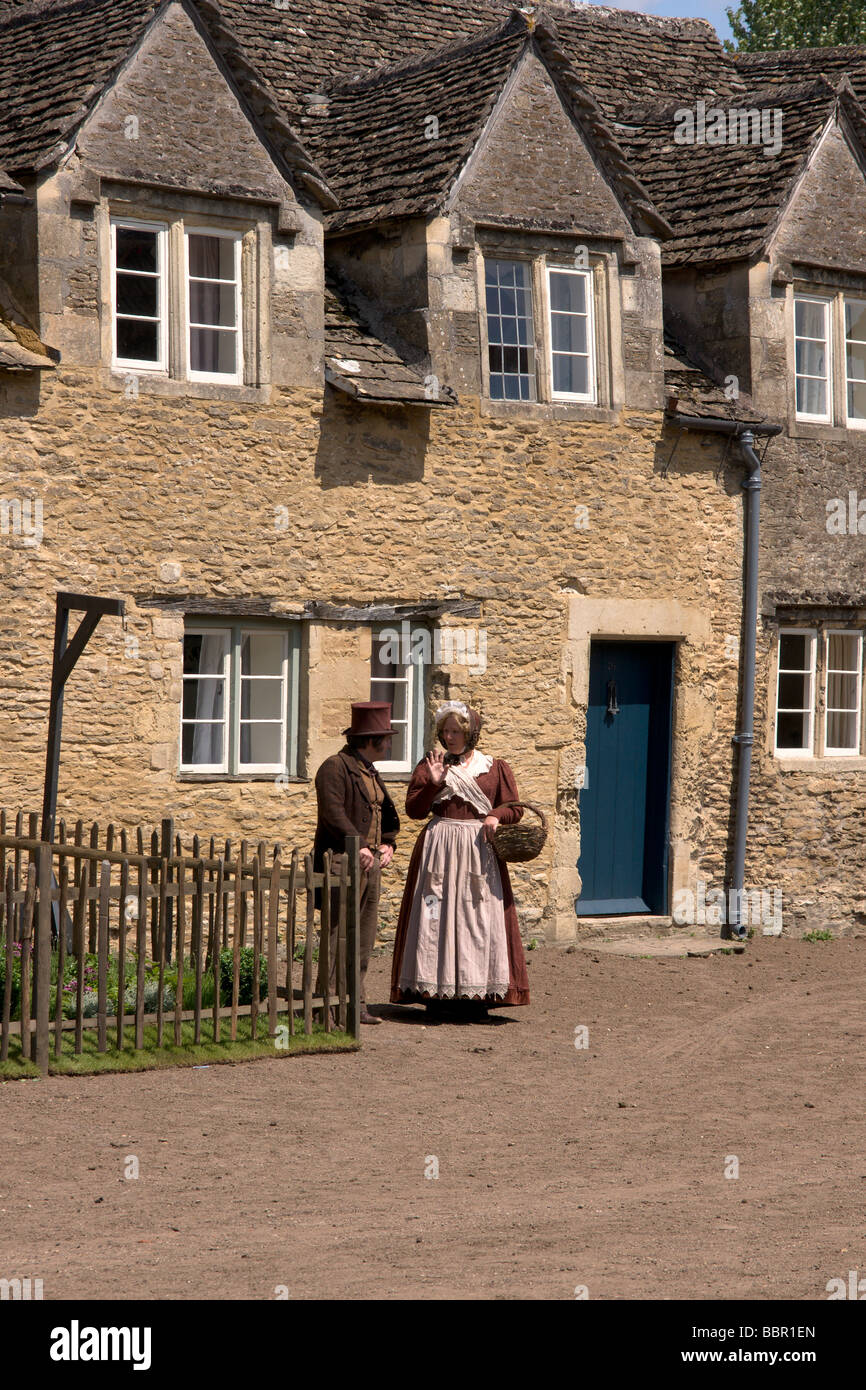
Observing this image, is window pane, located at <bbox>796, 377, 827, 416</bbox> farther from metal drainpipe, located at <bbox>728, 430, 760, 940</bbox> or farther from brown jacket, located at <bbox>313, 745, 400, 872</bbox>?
brown jacket, located at <bbox>313, 745, 400, 872</bbox>

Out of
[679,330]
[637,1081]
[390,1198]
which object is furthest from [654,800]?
[390,1198]

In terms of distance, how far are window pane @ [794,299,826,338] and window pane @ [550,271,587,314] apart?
7.44 ft

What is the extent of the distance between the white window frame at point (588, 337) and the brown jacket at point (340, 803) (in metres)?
4.92

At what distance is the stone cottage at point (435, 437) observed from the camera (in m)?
12.7

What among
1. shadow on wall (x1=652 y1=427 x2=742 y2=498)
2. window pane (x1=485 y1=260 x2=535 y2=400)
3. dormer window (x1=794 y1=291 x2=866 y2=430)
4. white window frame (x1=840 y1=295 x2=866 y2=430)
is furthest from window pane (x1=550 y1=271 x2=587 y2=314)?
white window frame (x1=840 y1=295 x2=866 y2=430)

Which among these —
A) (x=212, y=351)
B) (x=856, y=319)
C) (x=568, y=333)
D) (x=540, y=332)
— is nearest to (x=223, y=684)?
(x=212, y=351)

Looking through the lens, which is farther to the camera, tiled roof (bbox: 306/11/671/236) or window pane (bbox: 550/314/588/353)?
window pane (bbox: 550/314/588/353)

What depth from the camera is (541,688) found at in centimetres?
1460

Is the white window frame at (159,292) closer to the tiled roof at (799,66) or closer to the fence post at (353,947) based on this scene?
the fence post at (353,947)

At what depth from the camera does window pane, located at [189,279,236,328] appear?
43.7 ft

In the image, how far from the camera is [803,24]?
119 feet

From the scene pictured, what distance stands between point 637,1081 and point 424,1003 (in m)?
1.95

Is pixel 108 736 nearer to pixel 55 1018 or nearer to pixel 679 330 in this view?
pixel 55 1018

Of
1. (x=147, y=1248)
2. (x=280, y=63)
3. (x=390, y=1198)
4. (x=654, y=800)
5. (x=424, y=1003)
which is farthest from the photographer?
(x=280, y=63)
